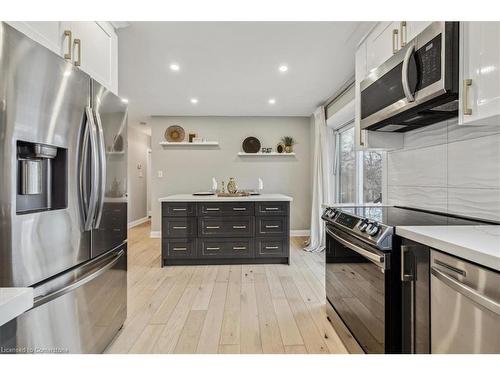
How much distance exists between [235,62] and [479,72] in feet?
7.62

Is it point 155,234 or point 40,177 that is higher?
point 40,177

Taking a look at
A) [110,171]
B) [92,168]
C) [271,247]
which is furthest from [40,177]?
[271,247]

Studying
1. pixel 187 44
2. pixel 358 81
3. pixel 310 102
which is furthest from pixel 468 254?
pixel 310 102

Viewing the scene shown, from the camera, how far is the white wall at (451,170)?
1.42m

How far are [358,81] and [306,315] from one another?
78.9 inches

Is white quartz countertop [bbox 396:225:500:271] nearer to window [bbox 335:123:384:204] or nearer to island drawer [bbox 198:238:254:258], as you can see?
window [bbox 335:123:384:204]

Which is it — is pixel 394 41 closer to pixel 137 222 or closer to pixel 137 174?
pixel 137 174

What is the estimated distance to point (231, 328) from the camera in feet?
6.65

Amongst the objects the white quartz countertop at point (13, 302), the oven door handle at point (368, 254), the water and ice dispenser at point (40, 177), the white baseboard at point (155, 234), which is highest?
the water and ice dispenser at point (40, 177)

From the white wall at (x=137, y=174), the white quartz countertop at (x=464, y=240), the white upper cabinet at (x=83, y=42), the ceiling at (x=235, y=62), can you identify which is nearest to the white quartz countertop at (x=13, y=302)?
the white upper cabinet at (x=83, y=42)

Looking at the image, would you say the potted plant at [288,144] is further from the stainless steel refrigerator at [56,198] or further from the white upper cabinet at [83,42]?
the stainless steel refrigerator at [56,198]

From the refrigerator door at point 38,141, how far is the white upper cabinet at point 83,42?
0.14 m

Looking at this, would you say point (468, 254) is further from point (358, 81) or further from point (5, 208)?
point (358, 81)

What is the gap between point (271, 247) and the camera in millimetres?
3592
